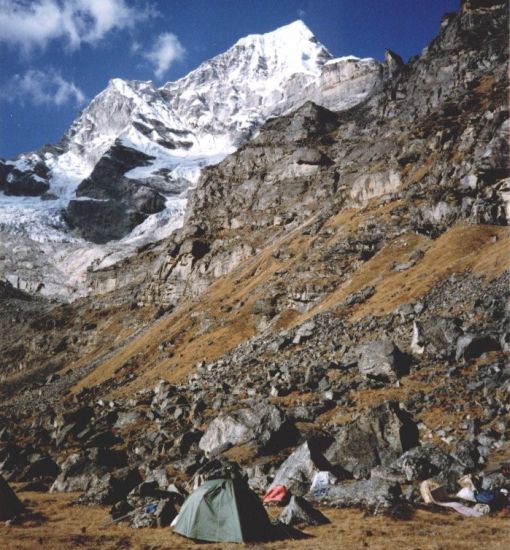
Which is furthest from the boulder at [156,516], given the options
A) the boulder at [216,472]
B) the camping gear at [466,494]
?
the camping gear at [466,494]

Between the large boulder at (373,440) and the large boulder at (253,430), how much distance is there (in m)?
3.96

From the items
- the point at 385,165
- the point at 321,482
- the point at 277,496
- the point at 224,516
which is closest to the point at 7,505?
the point at 224,516

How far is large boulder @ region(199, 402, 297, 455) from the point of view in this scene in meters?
29.3

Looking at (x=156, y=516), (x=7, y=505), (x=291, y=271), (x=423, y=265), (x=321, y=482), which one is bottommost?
(x=321, y=482)

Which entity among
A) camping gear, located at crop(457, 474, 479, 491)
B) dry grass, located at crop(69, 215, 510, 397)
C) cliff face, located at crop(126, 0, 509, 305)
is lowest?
camping gear, located at crop(457, 474, 479, 491)

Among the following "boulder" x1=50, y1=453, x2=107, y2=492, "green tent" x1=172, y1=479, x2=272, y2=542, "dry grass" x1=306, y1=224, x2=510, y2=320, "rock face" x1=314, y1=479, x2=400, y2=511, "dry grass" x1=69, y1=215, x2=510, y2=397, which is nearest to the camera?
"green tent" x1=172, y1=479, x2=272, y2=542

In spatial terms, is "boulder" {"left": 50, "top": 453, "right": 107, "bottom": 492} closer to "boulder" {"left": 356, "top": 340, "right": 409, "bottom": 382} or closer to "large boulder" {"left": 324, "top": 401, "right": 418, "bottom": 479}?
"large boulder" {"left": 324, "top": 401, "right": 418, "bottom": 479}

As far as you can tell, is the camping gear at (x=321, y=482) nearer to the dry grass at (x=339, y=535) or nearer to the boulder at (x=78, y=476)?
the dry grass at (x=339, y=535)

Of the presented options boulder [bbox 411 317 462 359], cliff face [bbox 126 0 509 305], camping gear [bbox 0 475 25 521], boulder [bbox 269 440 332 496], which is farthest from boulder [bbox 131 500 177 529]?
cliff face [bbox 126 0 509 305]

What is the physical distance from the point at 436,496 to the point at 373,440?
5.19 m

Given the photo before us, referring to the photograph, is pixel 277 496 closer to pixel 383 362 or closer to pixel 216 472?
pixel 216 472

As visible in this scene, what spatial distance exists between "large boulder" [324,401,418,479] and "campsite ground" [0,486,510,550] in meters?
4.17

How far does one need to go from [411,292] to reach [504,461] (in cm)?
2989

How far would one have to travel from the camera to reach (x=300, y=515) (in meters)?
20.1
